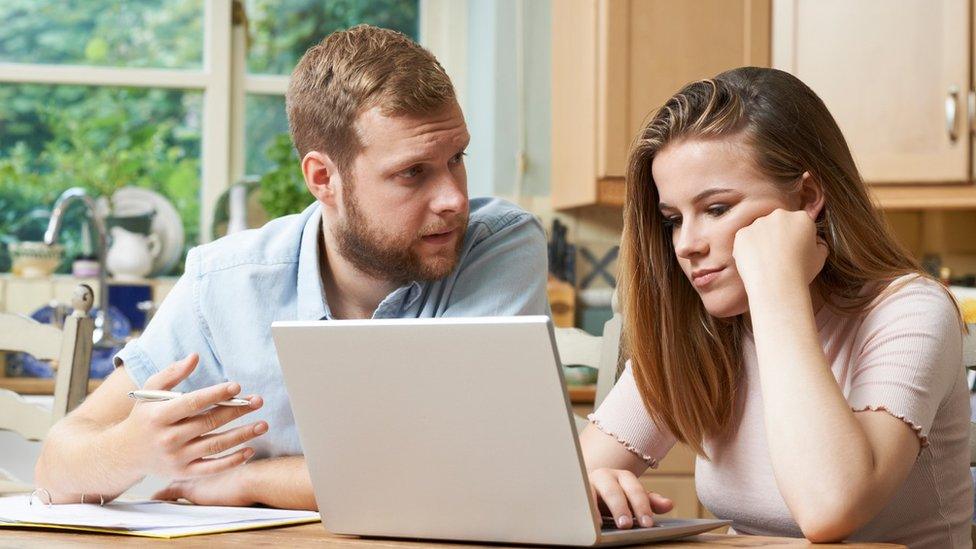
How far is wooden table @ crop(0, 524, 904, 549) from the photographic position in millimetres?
996

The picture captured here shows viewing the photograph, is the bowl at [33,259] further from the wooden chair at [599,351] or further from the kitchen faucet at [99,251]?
the wooden chair at [599,351]

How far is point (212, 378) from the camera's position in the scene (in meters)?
1.56

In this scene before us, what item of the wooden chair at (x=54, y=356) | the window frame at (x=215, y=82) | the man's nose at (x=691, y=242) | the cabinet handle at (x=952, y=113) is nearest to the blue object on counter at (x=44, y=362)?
the window frame at (x=215, y=82)

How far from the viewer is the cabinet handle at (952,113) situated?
3141 millimetres

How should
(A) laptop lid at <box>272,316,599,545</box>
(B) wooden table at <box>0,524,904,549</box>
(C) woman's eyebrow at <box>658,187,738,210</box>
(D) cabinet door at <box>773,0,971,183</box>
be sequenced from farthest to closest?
(D) cabinet door at <box>773,0,971,183</box> < (C) woman's eyebrow at <box>658,187,738,210</box> < (B) wooden table at <box>0,524,904,549</box> < (A) laptop lid at <box>272,316,599,545</box>

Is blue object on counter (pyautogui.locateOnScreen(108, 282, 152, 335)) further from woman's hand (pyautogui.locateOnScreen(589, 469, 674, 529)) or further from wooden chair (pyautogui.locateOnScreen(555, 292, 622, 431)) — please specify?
woman's hand (pyautogui.locateOnScreen(589, 469, 674, 529))

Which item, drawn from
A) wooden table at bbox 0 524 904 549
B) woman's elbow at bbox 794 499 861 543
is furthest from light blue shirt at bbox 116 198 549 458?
woman's elbow at bbox 794 499 861 543

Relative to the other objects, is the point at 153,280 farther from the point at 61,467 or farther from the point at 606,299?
the point at 61,467

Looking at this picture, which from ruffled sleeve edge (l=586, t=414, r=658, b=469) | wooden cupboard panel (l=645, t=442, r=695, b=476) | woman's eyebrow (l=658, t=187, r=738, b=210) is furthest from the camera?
wooden cupboard panel (l=645, t=442, r=695, b=476)

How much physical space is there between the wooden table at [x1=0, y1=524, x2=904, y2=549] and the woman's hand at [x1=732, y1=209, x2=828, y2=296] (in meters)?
0.26

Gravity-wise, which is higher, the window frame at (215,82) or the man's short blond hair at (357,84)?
the man's short blond hair at (357,84)

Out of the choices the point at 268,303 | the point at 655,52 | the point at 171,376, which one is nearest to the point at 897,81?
the point at 655,52

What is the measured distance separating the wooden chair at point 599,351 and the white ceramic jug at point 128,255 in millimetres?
1951

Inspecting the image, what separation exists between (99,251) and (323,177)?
6.46ft
